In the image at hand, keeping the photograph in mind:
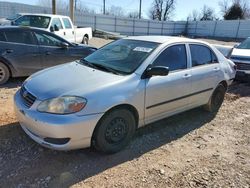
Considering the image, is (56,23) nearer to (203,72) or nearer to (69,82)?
(203,72)

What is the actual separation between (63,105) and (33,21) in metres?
10.5

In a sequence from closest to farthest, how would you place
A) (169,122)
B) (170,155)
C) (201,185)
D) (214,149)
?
1. (201,185)
2. (170,155)
3. (214,149)
4. (169,122)

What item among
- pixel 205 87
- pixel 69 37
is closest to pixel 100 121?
pixel 205 87

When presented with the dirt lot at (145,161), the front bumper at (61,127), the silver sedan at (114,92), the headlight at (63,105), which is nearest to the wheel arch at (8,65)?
the dirt lot at (145,161)

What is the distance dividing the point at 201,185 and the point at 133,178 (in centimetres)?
A: 81

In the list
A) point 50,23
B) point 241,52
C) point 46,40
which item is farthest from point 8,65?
point 241,52

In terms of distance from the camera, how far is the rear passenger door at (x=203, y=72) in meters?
4.83

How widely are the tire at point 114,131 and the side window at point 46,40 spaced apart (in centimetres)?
452

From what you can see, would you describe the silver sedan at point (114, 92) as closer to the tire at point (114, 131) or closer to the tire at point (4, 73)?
the tire at point (114, 131)

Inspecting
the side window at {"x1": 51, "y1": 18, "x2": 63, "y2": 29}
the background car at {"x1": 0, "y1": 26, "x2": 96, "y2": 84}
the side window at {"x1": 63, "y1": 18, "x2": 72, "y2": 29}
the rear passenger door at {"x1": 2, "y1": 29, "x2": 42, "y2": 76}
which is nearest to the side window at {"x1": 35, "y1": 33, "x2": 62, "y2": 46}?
the background car at {"x1": 0, "y1": 26, "x2": 96, "y2": 84}

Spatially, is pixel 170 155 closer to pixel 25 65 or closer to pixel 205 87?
pixel 205 87

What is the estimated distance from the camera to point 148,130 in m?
4.61

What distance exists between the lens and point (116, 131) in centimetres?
376

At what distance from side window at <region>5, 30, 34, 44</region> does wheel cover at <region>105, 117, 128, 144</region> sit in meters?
4.51
